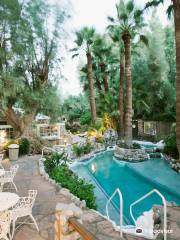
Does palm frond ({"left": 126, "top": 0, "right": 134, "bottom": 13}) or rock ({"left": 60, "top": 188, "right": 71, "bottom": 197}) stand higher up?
palm frond ({"left": 126, "top": 0, "right": 134, "bottom": 13})

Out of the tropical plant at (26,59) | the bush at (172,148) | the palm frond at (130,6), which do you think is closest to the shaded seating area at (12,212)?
the tropical plant at (26,59)

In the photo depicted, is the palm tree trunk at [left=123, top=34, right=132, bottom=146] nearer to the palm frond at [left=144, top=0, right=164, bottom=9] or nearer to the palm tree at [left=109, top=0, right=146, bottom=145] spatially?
the palm tree at [left=109, top=0, right=146, bottom=145]

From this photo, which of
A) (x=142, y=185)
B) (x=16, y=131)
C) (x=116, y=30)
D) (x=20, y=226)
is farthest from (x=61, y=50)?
(x=20, y=226)

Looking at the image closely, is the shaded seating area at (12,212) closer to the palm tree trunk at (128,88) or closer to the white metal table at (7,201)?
the white metal table at (7,201)

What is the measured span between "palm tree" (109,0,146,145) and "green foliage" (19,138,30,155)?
6.91m

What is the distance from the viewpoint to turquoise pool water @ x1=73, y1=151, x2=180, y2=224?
33.6 feet

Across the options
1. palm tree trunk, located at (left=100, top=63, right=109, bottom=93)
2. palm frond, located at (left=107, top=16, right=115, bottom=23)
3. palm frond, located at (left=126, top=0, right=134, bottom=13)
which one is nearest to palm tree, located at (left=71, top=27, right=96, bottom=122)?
palm tree trunk, located at (left=100, top=63, right=109, bottom=93)

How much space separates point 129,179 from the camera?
45.8 feet

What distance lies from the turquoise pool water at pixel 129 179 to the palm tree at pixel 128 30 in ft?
9.59

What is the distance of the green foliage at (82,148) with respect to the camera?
17766mm

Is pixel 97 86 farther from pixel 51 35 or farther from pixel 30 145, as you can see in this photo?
pixel 30 145

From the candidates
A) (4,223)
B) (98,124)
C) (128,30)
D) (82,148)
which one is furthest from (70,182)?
(98,124)

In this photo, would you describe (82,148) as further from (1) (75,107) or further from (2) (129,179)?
(1) (75,107)

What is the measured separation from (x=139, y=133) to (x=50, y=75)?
12.7 meters
